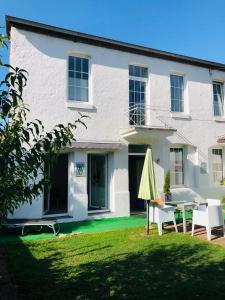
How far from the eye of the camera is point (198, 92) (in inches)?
647

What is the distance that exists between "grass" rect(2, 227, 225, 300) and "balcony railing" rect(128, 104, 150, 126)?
6.40 m

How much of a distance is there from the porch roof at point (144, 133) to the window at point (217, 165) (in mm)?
4611

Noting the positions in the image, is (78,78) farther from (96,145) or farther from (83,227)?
(83,227)

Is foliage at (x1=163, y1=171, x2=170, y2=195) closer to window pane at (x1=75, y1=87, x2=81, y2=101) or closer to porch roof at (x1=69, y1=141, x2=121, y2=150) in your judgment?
porch roof at (x1=69, y1=141, x2=121, y2=150)

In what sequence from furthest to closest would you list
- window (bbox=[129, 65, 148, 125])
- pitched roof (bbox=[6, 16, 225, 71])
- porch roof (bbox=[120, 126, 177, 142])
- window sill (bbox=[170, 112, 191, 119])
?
1. window sill (bbox=[170, 112, 191, 119])
2. window (bbox=[129, 65, 148, 125])
3. porch roof (bbox=[120, 126, 177, 142])
4. pitched roof (bbox=[6, 16, 225, 71])

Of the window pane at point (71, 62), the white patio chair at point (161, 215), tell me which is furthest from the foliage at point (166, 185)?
the window pane at point (71, 62)

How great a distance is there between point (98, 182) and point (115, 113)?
3.38 metres

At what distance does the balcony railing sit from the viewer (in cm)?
1419

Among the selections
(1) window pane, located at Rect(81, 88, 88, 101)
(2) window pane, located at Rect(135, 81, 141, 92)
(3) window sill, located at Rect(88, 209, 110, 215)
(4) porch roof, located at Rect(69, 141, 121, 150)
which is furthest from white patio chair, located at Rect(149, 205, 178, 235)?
(2) window pane, located at Rect(135, 81, 141, 92)

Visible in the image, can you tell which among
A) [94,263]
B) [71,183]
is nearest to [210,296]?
[94,263]

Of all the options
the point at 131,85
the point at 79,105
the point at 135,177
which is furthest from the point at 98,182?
the point at 131,85

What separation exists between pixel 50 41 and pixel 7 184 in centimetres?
1078

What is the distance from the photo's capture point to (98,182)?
14.0 meters

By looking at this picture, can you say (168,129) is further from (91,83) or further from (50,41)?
(50,41)
